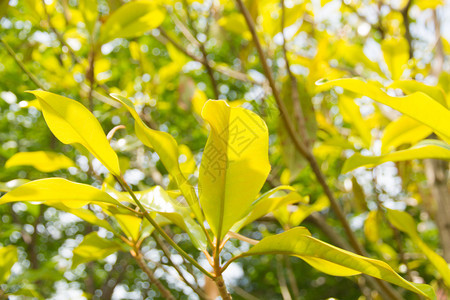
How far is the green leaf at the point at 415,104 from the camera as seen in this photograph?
20.7 inches

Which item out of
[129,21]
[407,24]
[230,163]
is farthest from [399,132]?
[407,24]

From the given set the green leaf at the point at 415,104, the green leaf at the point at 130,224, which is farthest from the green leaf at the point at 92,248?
the green leaf at the point at 415,104

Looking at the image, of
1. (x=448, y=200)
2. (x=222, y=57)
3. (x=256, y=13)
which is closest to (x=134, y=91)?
(x=256, y=13)

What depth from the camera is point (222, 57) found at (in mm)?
5441

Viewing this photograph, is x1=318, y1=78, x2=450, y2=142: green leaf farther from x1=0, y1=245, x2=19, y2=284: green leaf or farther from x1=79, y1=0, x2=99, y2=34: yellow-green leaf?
x1=0, y1=245, x2=19, y2=284: green leaf

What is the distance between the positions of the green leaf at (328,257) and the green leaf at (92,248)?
1.32 feet

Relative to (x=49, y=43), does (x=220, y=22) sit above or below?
below

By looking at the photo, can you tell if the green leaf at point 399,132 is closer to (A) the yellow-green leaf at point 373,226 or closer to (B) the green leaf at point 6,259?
(A) the yellow-green leaf at point 373,226

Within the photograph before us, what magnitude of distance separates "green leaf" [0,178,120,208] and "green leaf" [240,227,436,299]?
0.73 feet

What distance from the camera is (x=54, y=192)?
0.53 m

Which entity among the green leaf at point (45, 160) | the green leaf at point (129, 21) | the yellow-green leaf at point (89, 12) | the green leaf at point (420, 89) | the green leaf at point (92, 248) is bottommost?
the green leaf at point (420, 89)

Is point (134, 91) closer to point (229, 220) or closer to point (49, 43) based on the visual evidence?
point (49, 43)

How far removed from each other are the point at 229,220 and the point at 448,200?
113 centimetres

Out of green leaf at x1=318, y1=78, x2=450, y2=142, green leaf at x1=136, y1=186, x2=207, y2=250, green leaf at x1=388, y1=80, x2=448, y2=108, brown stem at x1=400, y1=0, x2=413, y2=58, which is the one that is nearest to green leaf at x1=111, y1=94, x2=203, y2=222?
green leaf at x1=136, y1=186, x2=207, y2=250
